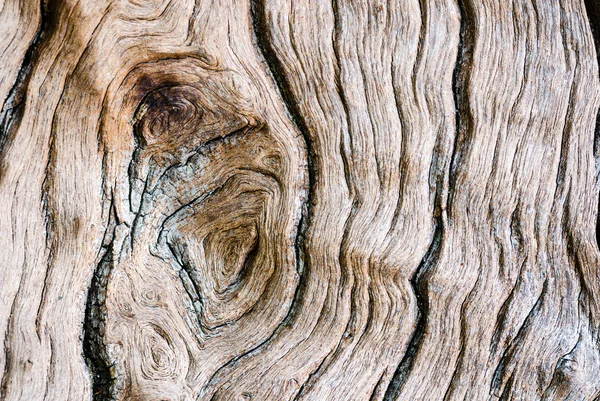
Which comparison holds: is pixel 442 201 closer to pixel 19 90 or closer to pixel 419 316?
pixel 419 316

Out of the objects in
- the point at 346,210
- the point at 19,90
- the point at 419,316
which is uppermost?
the point at 19,90

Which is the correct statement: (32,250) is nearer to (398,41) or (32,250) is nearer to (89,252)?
(89,252)

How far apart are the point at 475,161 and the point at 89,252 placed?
3.73ft

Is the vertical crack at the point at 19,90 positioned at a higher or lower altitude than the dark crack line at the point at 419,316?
higher

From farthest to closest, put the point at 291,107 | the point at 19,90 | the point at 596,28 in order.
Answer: the point at 596,28 < the point at 291,107 < the point at 19,90

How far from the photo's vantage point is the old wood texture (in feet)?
4.69

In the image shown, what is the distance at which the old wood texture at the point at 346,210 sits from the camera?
4.69ft

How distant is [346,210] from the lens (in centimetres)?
153

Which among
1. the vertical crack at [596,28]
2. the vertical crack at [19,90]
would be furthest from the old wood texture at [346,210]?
the vertical crack at [19,90]

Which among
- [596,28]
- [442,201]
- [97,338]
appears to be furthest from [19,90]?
[596,28]

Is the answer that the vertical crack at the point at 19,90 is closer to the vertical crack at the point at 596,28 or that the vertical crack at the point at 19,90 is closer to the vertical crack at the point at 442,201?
the vertical crack at the point at 442,201

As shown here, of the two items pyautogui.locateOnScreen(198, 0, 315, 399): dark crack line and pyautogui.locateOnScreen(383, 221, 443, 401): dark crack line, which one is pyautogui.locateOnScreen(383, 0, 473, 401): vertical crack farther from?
pyautogui.locateOnScreen(198, 0, 315, 399): dark crack line

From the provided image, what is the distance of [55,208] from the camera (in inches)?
53.6

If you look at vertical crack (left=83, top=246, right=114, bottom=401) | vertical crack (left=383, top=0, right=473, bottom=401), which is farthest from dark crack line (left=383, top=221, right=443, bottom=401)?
vertical crack (left=83, top=246, right=114, bottom=401)
